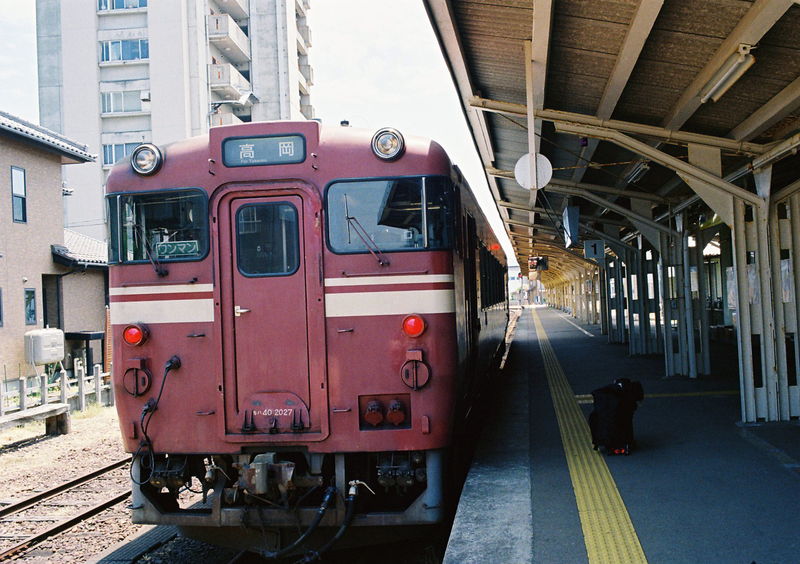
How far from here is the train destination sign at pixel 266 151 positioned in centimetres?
486

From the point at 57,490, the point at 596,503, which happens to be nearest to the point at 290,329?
the point at 596,503

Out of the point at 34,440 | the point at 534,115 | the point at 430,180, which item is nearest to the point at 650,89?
the point at 534,115

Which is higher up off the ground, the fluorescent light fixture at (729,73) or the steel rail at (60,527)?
the fluorescent light fixture at (729,73)

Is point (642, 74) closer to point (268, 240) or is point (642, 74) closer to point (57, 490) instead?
point (268, 240)

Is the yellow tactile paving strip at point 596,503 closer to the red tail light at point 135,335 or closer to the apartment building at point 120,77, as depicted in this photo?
the red tail light at point 135,335

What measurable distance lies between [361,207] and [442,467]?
69.5 inches

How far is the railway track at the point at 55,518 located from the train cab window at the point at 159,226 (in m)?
2.62

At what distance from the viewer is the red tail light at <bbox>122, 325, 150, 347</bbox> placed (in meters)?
4.89

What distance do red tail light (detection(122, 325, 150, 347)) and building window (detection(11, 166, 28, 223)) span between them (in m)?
12.6

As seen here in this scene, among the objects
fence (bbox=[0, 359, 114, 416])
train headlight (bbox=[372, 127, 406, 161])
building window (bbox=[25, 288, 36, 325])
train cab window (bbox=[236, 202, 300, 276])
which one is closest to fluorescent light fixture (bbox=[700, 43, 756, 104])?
train headlight (bbox=[372, 127, 406, 161])

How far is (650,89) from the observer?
24.3ft

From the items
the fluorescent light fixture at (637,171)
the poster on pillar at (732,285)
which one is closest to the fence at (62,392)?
the fluorescent light fixture at (637,171)

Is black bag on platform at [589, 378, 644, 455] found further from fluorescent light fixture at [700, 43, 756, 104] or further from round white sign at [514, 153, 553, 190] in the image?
fluorescent light fixture at [700, 43, 756, 104]

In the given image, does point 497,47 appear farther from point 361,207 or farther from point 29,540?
point 29,540
